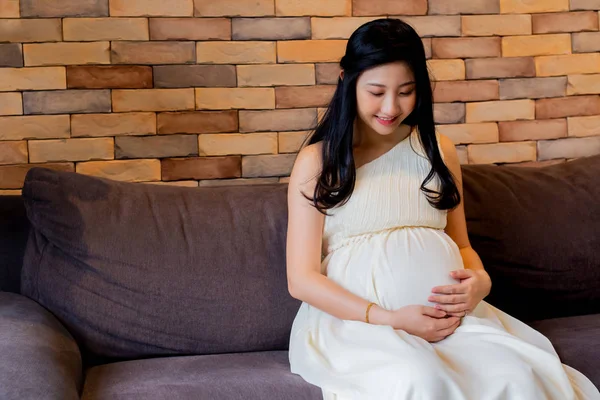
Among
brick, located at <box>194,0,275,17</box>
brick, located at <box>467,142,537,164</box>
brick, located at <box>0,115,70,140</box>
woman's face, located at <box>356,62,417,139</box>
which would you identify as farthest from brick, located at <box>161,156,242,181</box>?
brick, located at <box>467,142,537,164</box>

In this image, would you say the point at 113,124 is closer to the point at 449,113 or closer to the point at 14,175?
the point at 14,175

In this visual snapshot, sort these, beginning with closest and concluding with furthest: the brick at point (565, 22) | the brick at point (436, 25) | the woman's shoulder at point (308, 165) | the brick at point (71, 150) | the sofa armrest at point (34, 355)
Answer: the sofa armrest at point (34, 355)
the woman's shoulder at point (308, 165)
the brick at point (71, 150)
the brick at point (436, 25)
the brick at point (565, 22)

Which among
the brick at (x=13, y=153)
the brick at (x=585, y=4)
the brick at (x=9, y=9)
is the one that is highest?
the brick at (x=585, y=4)

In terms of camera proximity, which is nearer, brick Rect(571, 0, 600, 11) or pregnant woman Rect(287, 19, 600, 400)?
pregnant woman Rect(287, 19, 600, 400)

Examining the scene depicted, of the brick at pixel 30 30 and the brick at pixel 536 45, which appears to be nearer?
the brick at pixel 30 30

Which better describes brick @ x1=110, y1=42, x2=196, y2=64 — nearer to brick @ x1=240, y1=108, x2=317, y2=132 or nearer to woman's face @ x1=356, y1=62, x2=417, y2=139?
brick @ x1=240, y1=108, x2=317, y2=132

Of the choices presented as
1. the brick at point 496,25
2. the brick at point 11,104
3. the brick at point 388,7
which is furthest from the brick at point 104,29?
the brick at point 496,25

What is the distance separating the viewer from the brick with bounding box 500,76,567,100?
105 inches

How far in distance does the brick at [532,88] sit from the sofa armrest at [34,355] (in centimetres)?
168

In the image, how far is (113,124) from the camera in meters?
2.37

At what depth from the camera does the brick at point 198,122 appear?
2402mm

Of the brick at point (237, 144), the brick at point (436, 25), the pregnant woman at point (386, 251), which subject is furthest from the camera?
the brick at point (436, 25)

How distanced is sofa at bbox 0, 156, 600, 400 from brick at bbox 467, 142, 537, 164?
0.41 metres

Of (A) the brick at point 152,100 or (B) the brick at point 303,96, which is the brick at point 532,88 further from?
(A) the brick at point 152,100
